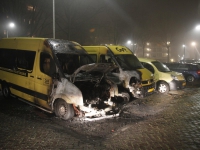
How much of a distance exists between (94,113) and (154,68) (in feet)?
22.9

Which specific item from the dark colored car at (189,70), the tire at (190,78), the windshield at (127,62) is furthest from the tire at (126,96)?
the tire at (190,78)

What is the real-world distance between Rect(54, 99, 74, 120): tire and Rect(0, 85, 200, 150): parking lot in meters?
0.17

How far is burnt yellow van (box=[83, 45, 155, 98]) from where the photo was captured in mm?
9820

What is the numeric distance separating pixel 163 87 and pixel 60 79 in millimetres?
7707

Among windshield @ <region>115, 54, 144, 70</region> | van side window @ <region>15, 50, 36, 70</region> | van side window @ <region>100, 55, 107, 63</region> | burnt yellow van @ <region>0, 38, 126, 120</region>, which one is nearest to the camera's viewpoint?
burnt yellow van @ <region>0, 38, 126, 120</region>

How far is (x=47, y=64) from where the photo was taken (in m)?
7.11

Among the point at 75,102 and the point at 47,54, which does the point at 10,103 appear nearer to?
the point at 47,54

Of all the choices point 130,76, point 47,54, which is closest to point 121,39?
point 130,76

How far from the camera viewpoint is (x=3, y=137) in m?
5.38

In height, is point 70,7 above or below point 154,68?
above

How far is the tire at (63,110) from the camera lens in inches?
267

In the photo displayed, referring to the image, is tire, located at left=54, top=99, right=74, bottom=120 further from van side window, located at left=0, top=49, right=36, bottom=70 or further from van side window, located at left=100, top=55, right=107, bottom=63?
van side window, located at left=100, top=55, right=107, bottom=63

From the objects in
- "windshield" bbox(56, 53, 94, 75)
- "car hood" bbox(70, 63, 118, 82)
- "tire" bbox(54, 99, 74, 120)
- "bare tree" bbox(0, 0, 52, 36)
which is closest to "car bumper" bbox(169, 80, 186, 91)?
"car hood" bbox(70, 63, 118, 82)

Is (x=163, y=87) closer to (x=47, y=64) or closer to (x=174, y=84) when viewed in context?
(x=174, y=84)
